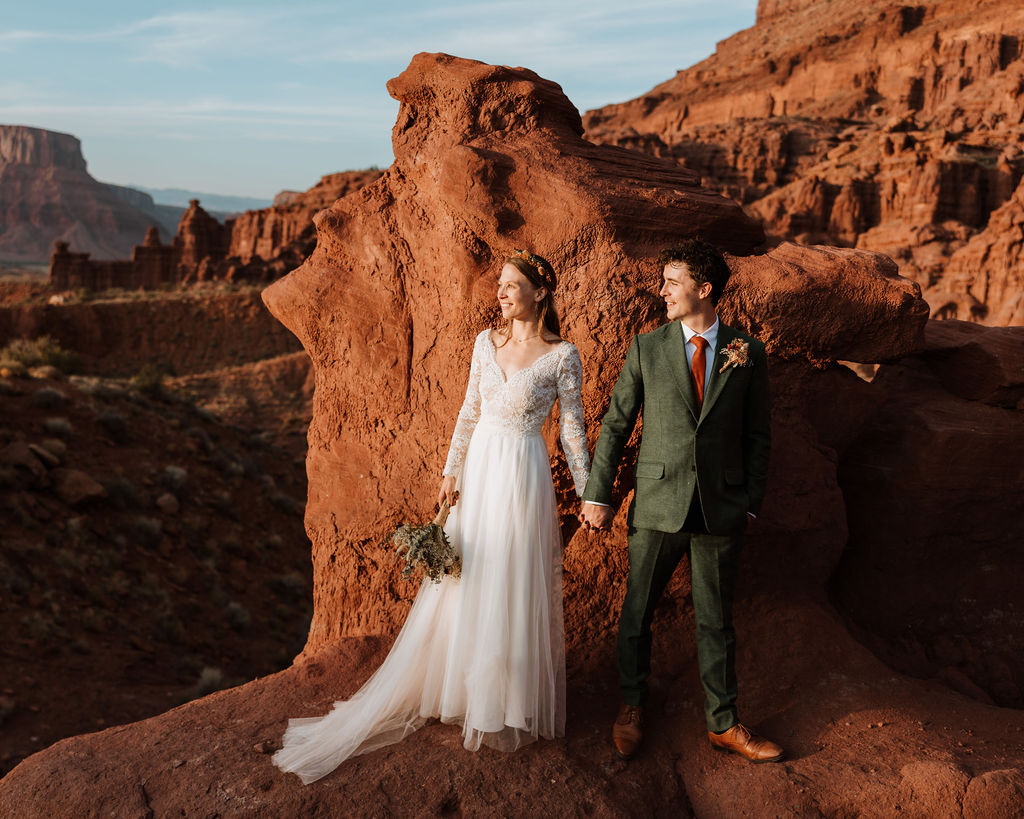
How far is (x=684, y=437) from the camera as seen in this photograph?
3875 millimetres

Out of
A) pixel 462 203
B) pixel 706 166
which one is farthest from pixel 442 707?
pixel 706 166

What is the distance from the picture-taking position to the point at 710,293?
3.93 m

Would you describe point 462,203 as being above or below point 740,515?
above

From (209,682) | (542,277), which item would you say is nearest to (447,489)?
(542,277)

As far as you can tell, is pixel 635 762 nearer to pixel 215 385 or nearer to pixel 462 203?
pixel 462 203

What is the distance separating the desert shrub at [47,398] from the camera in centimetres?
1417

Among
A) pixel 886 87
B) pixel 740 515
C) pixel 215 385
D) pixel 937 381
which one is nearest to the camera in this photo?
pixel 740 515

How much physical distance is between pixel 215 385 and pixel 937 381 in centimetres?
2711

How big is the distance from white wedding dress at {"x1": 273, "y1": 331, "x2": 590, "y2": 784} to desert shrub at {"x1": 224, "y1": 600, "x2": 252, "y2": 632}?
8.30 metres

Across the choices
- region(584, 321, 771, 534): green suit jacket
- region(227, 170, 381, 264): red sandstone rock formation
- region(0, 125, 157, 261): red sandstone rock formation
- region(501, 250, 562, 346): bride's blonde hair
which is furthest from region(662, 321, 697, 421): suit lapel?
region(0, 125, 157, 261): red sandstone rock formation

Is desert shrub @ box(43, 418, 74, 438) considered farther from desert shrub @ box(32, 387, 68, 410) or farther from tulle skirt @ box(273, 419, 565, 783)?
tulle skirt @ box(273, 419, 565, 783)

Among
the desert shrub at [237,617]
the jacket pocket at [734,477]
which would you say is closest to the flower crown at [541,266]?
the jacket pocket at [734,477]

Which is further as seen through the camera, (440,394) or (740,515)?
(440,394)

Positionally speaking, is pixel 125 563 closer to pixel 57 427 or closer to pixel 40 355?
pixel 57 427
